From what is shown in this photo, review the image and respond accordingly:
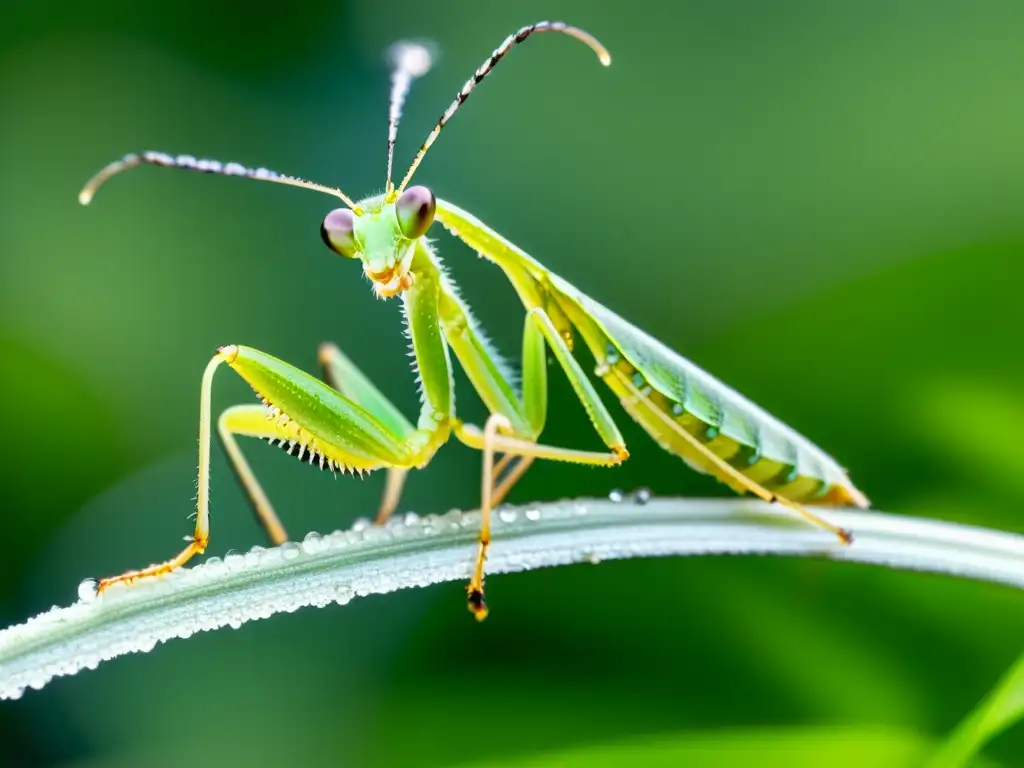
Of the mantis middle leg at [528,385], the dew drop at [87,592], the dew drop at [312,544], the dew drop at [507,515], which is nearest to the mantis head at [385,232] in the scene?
the mantis middle leg at [528,385]

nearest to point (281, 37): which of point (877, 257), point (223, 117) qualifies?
point (223, 117)

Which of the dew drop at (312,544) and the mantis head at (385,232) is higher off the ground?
the mantis head at (385,232)

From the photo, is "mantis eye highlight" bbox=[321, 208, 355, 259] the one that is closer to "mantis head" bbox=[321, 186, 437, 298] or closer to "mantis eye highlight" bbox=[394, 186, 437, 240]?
"mantis head" bbox=[321, 186, 437, 298]

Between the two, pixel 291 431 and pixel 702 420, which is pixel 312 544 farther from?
pixel 702 420

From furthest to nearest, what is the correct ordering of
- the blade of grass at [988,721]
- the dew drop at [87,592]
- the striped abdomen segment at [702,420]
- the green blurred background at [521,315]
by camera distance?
the striped abdomen segment at [702,420], the green blurred background at [521,315], the dew drop at [87,592], the blade of grass at [988,721]

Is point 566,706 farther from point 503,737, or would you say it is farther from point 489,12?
point 489,12

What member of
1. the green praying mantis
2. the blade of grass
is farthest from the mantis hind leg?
the blade of grass

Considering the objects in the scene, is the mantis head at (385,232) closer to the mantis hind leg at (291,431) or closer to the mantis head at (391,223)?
the mantis head at (391,223)
